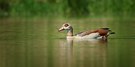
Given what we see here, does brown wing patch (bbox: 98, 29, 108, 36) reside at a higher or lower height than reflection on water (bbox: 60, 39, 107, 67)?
higher

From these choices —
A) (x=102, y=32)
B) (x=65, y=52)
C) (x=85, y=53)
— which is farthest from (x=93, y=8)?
(x=85, y=53)

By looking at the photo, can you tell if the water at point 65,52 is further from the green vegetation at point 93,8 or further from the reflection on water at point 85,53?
the green vegetation at point 93,8

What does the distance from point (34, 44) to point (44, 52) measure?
2298 millimetres

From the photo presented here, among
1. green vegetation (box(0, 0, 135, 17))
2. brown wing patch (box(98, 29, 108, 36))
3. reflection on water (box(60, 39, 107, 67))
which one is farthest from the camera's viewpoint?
green vegetation (box(0, 0, 135, 17))

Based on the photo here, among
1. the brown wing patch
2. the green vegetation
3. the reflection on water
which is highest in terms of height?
the green vegetation

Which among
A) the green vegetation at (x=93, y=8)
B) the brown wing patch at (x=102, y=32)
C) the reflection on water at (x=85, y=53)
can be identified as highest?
the green vegetation at (x=93, y=8)

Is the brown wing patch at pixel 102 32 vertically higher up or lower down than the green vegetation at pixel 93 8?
lower down

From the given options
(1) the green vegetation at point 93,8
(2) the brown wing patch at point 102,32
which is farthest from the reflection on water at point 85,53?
(1) the green vegetation at point 93,8

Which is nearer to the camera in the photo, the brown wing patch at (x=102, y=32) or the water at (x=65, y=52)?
the water at (x=65, y=52)

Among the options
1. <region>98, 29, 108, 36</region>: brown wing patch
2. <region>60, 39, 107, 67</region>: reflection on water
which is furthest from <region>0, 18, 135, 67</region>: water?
<region>98, 29, 108, 36</region>: brown wing patch

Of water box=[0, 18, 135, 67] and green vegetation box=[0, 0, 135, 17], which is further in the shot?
green vegetation box=[0, 0, 135, 17]

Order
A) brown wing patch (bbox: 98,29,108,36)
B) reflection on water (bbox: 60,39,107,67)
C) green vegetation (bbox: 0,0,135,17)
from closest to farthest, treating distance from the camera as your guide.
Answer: reflection on water (bbox: 60,39,107,67) < brown wing patch (bbox: 98,29,108,36) < green vegetation (bbox: 0,0,135,17)

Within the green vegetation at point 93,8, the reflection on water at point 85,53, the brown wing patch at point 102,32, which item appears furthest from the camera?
the green vegetation at point 93,8

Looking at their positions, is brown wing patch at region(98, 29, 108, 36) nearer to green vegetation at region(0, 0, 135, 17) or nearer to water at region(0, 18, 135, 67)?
water at region(0, 18, 135, 67)
